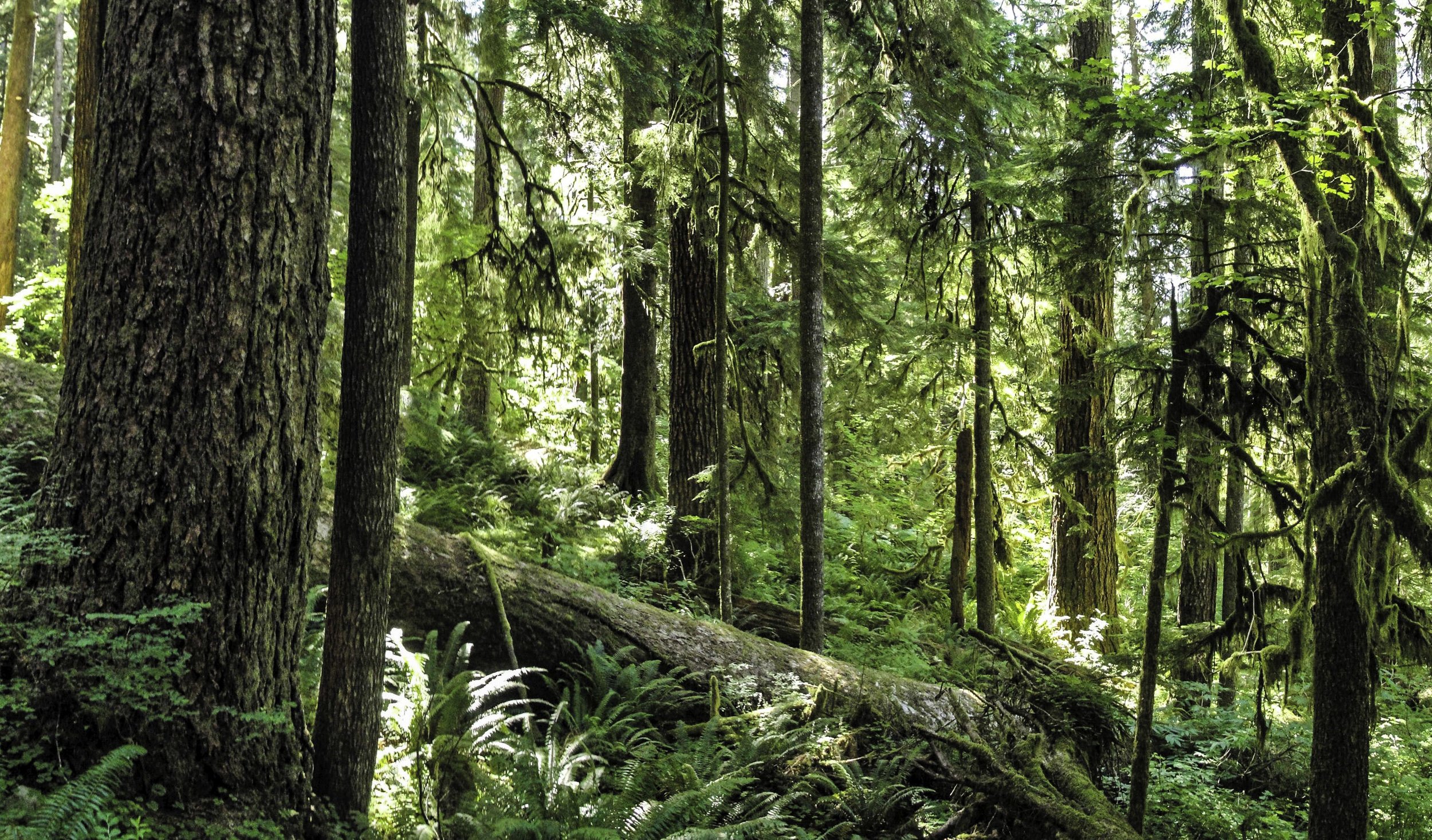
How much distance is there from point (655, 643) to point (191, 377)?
404cm

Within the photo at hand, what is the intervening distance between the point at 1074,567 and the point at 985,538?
1.79m

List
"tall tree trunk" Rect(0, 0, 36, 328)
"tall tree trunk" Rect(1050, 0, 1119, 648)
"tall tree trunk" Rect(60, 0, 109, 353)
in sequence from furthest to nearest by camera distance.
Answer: "tall tree trunk" Rect(0, 0, 36, 328)
"tall tree trunk" Rect(1050, 0, 1119, 648)
"tall tree trunk" Rect(60, 0, 109, 353)

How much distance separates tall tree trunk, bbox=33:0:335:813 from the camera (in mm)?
3338

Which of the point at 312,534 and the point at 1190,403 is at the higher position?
the point at 1190,403

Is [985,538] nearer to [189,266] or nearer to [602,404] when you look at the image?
[189,266]

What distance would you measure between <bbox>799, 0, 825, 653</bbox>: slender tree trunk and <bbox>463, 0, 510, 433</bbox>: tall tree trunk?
102 inches

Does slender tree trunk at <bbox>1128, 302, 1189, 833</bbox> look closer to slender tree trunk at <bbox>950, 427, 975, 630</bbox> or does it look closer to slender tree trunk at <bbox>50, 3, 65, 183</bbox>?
slender tree trunk at <bbox>950, 427, 975, 630</bbox>

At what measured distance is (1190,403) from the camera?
16.7ft

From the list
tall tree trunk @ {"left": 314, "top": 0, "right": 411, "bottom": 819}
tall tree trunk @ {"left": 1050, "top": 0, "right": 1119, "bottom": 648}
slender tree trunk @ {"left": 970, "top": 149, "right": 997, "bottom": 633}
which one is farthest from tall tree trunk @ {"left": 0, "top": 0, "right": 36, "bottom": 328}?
tall tree trunk @ {"left": 1050, "top": 0, "right": 1119, "bottom": 648}

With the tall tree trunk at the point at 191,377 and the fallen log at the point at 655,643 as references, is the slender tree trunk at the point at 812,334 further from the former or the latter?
the tall tree trunk at the point at 191,377

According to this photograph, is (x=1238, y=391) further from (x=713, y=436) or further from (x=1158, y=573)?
(x=713, y=436)

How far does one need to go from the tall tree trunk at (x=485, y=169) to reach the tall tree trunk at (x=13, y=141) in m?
7.28

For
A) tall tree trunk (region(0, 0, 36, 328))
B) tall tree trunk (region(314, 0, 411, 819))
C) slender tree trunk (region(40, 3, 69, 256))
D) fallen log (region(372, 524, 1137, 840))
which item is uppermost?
slender tree trunk (region(40, 3, 69, 256))

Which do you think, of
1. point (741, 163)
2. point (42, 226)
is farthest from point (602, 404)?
point (42, 226)
